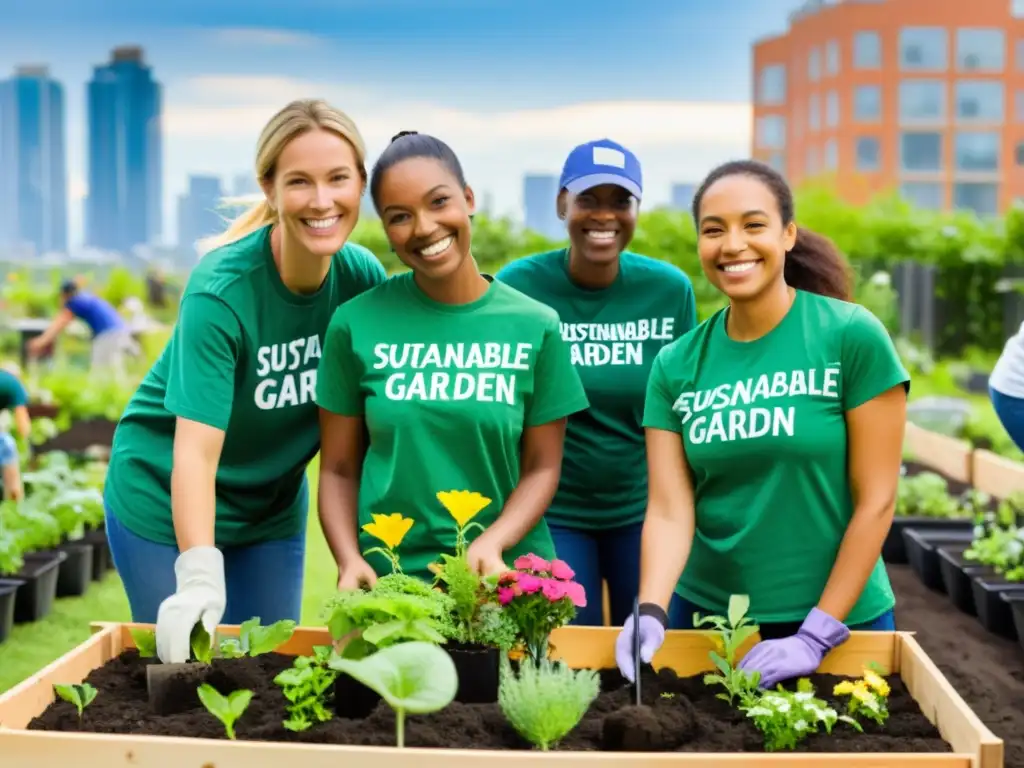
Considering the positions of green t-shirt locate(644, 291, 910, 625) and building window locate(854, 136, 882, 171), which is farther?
building window locate(854, 136, 882, 171)

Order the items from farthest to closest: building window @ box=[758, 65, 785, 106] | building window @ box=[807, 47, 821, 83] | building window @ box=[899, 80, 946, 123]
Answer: building window @ box=[899, 80, 946, 123], building window @ box=[758, 65, 785, 106], building window @ box=[807, 47, 821, 83]

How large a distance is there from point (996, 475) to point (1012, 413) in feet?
10.0

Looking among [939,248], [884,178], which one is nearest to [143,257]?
[939,248]

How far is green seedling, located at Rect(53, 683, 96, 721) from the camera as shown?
2.12 meters

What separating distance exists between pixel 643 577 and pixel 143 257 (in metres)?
18.8

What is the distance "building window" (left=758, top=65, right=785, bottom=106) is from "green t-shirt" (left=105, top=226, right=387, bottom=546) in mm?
69482

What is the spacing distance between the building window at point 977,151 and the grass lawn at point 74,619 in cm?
6720

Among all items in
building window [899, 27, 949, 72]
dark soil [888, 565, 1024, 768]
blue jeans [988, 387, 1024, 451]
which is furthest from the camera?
building window [899, 27, 949, 72]

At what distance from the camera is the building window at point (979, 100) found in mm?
70188

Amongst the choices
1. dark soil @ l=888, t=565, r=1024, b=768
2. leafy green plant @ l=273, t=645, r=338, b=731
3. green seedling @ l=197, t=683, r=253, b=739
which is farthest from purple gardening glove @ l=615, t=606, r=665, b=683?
dark soil @ l=888, t=565, r=1024, b=768

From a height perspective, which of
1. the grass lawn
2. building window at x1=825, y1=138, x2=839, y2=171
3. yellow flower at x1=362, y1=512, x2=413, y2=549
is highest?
building window at x1=825, y1=138, x2=839, y2=171

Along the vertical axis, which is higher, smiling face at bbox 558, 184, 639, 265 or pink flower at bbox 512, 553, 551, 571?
smiling face at bbox 558, 184, 639, 265

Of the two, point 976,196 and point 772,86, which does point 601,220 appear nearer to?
point 976,196

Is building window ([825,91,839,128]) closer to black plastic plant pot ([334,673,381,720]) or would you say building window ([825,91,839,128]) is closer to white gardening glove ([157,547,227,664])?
white gardening glove ([157,547,227,664])
